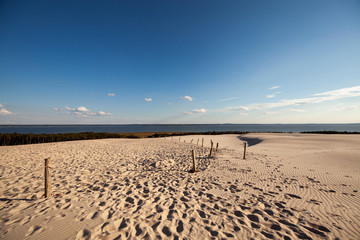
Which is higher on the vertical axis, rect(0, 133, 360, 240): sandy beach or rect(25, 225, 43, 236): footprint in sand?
rect(25, 225, 43, 236): footprint in sand

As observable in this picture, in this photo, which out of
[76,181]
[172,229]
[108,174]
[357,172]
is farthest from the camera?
[357,172]

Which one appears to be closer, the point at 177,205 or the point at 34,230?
the point at 34,230

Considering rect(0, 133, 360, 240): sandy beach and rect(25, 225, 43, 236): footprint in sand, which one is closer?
rect(25, 225, 43, 236): footprint in sand

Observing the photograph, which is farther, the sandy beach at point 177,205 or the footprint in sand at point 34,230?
the sandy beach at point 177,205

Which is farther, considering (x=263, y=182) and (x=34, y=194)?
(x=263, y=182)

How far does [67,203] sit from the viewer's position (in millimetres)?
4820

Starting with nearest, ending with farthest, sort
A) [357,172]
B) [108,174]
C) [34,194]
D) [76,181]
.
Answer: [34,194] → [76,181] → [108,174] → [357,172]

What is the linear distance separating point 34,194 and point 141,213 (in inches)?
192

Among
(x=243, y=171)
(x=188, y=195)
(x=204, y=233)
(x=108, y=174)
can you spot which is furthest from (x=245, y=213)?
(x=108, y=174)

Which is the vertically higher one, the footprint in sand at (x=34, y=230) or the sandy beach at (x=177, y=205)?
the footprint in sand at (x=34, y=230)

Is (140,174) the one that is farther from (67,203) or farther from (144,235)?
(144,235)

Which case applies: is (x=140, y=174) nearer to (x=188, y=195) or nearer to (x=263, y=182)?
(x=188, y=195)

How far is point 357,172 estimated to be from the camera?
28.6ft

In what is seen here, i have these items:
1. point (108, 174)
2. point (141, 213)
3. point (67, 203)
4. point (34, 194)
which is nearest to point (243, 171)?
point (141, 213)
